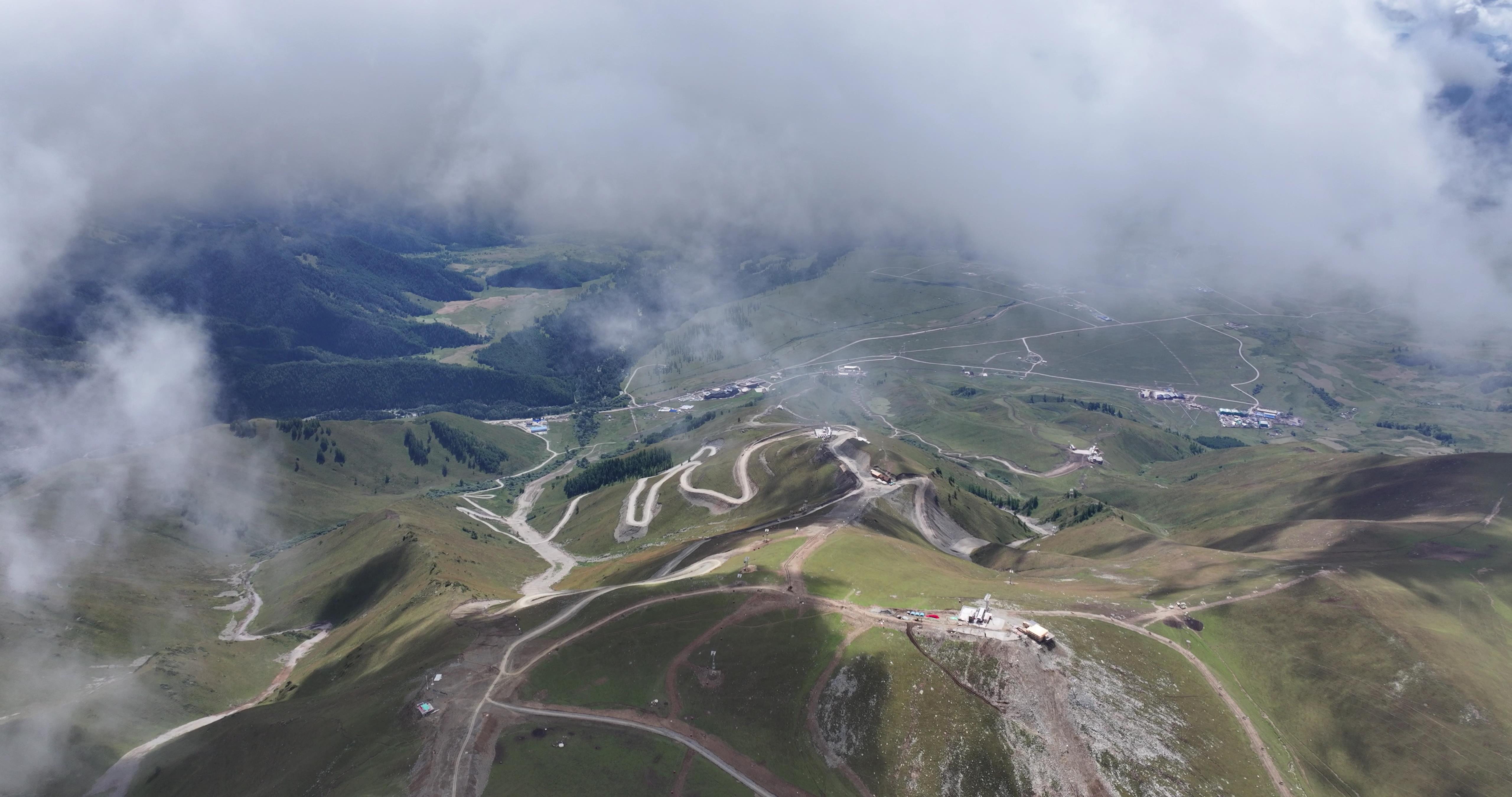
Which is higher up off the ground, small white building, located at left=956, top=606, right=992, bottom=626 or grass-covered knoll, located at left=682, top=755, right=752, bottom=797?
small white building, located at left=956, top=606, right=992, bottom=626

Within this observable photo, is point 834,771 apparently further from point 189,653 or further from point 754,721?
point 189,653

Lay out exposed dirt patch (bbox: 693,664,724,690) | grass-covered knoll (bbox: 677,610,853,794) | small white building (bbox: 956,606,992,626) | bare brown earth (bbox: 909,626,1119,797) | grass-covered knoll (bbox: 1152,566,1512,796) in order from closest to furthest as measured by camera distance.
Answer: bare brown earth (bbox: 909,626,1119,797) → grass-covered knoll (bbox: 677,610,853,794) → grass-covered knoll (bbox: 1152,566,1512,796) → exposed dirt patch (bbox: 693,664,724,690) → small white building (bbox: 956,606,992,626)

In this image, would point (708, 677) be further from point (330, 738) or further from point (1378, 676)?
point (1378, 676)

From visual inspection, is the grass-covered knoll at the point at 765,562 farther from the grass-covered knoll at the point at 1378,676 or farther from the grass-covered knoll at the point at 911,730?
the grass-covered knoll at the point at 1378,676

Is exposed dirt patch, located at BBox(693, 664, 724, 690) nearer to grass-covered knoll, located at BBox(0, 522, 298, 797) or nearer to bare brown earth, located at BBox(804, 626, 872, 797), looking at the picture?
bare brown earth, located at BBox(804, 626, 872, 797)

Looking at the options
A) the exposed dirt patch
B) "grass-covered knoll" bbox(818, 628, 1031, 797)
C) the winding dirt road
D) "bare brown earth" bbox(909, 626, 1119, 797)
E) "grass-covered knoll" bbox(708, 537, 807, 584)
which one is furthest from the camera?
"grass-covered knoll" bbox(708, 537, 807, 584)

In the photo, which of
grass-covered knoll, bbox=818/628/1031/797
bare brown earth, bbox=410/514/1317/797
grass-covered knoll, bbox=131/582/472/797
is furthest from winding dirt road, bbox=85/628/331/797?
grass-covered knoll, bbox=818/628/1031/797

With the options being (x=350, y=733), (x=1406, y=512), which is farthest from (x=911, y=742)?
(x=1406, y=512)
